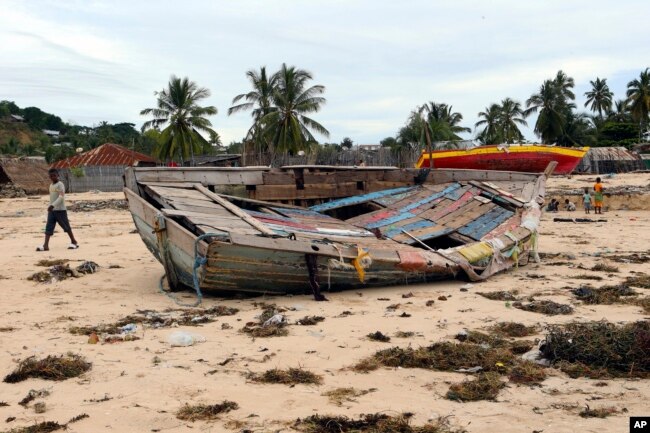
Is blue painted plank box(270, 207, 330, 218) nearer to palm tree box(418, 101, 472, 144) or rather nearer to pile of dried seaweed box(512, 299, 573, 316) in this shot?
pile of dried seaweed box(512, 299, 573, 316)

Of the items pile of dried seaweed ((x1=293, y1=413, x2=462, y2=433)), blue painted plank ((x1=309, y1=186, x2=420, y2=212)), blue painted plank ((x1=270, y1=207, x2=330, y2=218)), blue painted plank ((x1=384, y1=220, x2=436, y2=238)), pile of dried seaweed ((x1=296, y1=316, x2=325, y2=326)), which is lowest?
pile of dried seaweed ((x1=293, y1=413, x2=462, y2=433))

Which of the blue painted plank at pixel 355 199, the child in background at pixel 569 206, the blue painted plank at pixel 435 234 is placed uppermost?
the blue painted plank at pixel 355 199

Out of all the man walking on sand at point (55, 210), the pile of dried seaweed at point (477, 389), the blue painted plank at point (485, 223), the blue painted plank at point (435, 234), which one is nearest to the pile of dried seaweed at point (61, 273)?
the man walking on sand at point (55, 210)

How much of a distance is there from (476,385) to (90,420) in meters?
2.20

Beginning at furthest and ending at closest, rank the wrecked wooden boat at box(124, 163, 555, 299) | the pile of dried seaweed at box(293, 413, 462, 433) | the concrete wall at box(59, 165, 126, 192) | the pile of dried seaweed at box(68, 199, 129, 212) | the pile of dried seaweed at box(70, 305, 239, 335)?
the concrete wall at box(59, 165, 126, 192) < the pile of dried seaweed at box(68, 199, 129, 212) < the wrecked wooden boat at box(124, 163, 555, 299) < the pile of dried seaweed at box(70, 305, 239, 335) < the pile of dried seaweed at box(293, 413, 462, 433)

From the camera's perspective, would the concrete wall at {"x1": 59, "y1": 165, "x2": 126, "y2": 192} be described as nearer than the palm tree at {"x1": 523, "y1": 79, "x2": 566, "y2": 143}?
Yes

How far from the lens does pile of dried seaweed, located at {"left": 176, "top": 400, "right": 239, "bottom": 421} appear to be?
11.0 feet

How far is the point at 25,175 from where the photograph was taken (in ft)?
93.2

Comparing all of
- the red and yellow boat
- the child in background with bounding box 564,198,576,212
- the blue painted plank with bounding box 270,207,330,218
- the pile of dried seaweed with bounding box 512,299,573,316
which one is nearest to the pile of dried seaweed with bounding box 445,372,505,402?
the pile of dried seaweed with bounding box 512,299,573,316

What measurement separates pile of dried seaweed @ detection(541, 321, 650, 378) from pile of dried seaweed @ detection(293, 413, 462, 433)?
1274 mm

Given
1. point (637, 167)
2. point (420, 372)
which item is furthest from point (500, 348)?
point (637, 167)

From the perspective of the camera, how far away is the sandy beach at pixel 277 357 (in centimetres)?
337

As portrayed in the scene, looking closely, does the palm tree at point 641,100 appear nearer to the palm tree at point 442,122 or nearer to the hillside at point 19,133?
the palm tree at point 442,122

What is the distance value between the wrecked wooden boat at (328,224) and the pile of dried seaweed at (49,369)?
179 cm
